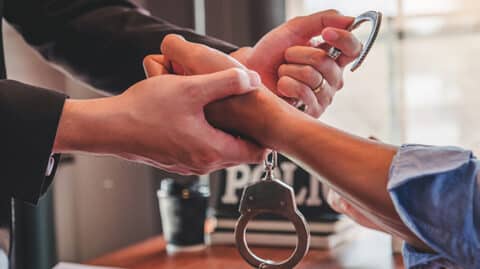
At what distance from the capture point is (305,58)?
3.53ft

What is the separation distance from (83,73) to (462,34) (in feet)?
Result: 6.88

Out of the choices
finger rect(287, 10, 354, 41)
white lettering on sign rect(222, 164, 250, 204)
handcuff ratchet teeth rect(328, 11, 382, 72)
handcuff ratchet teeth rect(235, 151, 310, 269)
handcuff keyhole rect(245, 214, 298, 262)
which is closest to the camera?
handcuff ratchet teeth rect(235, 151, 310, 269)

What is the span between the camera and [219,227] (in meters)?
1.64

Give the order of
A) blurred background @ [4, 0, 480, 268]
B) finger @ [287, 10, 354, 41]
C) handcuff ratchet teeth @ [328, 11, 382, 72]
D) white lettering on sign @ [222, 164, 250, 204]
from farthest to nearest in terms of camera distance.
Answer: blurred background @ [4, 0, 480, 268]
white lettering on sign @ [222, 164, 250, 204]
finger @ [287, 10, 354, 41]
handcuff ratchet teeth @ [328, 11, 382, 72]

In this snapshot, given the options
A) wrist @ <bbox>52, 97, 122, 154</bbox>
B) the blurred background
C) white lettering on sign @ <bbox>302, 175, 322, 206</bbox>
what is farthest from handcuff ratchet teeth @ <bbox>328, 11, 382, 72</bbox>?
the blurred background

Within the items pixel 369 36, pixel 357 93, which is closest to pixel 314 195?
pixel 369 36

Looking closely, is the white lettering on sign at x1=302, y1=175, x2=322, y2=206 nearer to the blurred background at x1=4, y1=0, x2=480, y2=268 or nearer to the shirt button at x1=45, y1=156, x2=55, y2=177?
the shirt button at x1=45, y1=156, x2=55, y2=177

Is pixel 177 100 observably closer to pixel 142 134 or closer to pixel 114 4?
pixel 142 134

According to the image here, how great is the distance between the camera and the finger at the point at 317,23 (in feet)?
3.51

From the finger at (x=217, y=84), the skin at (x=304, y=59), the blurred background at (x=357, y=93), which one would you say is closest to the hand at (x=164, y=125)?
the finger at (x=217, y=84)

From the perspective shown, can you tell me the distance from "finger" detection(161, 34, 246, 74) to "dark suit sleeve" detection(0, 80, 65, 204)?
0.18 meters

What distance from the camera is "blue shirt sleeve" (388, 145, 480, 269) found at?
0.67 meters

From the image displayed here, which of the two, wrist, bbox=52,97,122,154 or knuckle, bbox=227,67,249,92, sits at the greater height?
knuckle, bbox=227,67,249,92

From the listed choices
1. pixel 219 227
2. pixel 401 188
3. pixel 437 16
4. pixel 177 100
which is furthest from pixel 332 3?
pixel 401 188
